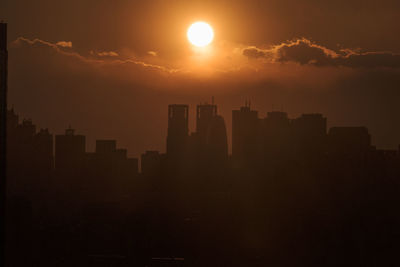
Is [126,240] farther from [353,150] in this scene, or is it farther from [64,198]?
[353,150]

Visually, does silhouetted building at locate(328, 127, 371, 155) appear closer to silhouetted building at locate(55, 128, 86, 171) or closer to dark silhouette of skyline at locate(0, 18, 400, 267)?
dark silhouette of skyline at locate(0, 18, 400, 267)

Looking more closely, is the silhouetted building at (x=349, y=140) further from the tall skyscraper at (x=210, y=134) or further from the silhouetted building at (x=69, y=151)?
the silhouetted building at (x=69, y=151)

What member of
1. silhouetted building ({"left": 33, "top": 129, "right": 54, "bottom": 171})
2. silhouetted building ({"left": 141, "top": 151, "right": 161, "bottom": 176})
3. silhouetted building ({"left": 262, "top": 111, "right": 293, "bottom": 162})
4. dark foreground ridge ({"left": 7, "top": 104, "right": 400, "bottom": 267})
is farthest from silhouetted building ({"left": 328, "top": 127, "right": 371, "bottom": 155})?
silhouetted building ({"left": 33, "top": 129, "right": 54, "bottom": 171})

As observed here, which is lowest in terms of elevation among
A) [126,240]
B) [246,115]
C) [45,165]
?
[126,240]

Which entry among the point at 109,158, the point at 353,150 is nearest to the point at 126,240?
the point at 109,158

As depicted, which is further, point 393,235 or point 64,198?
point 64,198

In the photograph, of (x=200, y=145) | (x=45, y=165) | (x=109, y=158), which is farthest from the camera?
(x=200, y=145)
